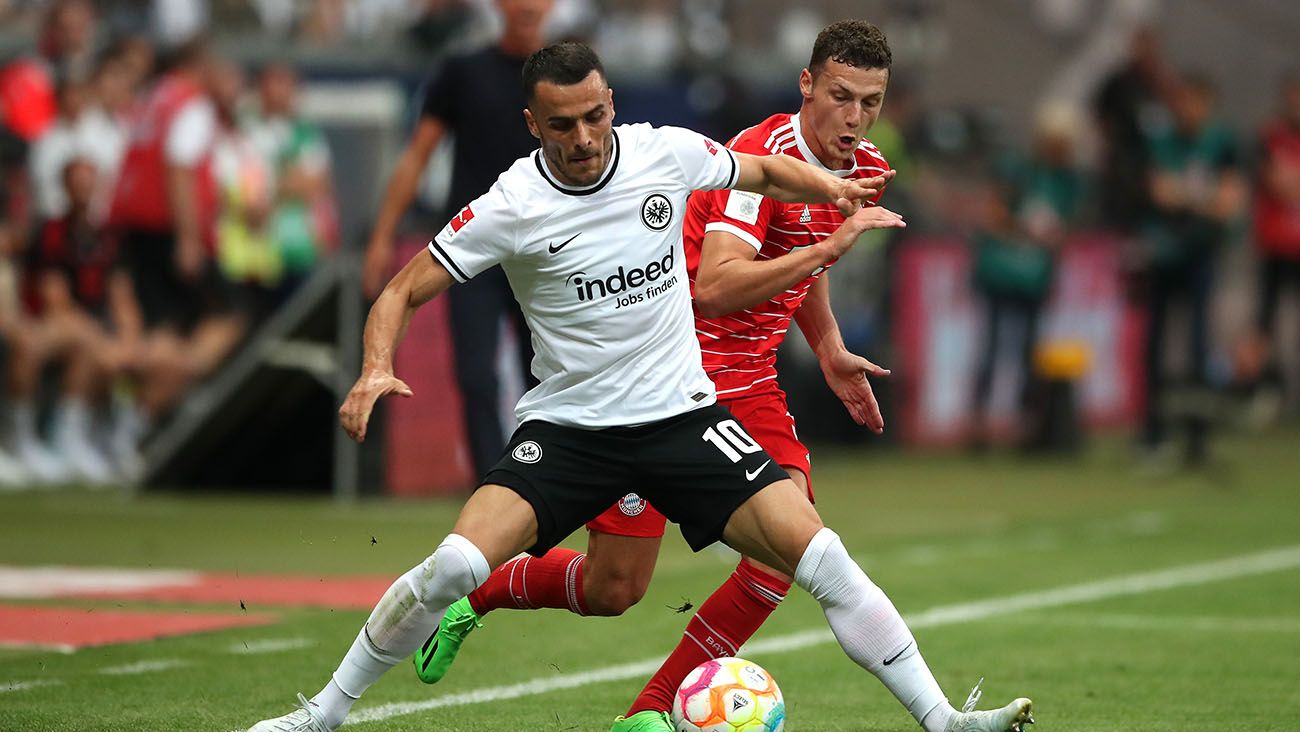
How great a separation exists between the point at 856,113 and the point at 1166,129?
11489 millimetres

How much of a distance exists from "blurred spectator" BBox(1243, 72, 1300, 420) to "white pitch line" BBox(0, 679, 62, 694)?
14.3 meters

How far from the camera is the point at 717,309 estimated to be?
21.8ft

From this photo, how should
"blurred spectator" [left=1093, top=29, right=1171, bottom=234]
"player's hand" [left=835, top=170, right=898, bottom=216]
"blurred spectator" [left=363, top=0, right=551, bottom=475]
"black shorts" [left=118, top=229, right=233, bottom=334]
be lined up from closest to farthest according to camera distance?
"player's hand" [left=835, top=170, right=898, bottom=216] → "blurred spectator" [left=363, top=0, right=551, bottom=475] → "black shorts" [left=118, top=229, right=233, bottom=334] → "blurred spectator" [left=1093, top=29, right=1171, bottom=234]

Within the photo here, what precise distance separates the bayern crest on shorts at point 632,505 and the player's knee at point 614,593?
218 mm

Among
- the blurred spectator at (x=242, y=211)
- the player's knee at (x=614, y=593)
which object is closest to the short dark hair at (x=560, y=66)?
the player's knee at (x=614, y=593)

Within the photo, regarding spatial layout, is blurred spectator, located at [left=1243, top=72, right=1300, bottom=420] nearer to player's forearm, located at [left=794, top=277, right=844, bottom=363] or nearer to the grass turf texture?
the grass turf texture

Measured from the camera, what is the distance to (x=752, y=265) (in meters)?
6.50

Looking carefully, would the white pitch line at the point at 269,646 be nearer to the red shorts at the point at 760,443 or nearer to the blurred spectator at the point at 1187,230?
the red shorts at the point at 760,443

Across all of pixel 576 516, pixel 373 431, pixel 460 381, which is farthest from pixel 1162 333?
pixel 576 516

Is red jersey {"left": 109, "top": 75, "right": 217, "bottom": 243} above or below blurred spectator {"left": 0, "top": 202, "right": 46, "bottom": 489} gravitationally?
above

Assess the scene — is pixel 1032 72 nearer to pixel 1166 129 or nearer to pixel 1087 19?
pixel 1087 19

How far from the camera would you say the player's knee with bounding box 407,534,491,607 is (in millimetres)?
6055

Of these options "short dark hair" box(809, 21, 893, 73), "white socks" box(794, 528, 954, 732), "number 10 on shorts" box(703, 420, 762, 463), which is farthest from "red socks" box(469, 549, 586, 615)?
"short dark hair" box(809, 21, 893, 73)

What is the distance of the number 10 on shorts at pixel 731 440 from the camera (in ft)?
20.8
